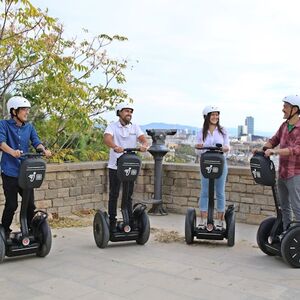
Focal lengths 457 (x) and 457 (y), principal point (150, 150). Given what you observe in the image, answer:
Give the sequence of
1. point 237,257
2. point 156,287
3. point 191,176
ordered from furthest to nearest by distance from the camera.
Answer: point 191,176 < point 237,257 < point 156,287

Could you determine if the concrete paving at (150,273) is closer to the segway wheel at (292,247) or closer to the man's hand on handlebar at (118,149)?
the segway wheel at (292,247)

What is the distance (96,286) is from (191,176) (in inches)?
145

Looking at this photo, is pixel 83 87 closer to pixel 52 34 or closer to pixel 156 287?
pixel 52 34

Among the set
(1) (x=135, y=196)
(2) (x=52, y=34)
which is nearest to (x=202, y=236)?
(1) (x=135, y=196)

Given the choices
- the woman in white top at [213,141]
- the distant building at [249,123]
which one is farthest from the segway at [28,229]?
the distant building at [249,123]

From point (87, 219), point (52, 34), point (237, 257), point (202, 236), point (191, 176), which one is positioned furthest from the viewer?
point (52, 34)

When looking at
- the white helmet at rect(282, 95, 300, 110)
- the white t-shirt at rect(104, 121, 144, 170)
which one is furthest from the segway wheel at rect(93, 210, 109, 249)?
the white helmet at rect(282, 95, 300, 110)

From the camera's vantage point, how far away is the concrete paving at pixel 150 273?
3.51 meters

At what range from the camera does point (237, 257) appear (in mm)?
4660

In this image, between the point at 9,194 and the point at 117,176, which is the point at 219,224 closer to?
the point at 117,176

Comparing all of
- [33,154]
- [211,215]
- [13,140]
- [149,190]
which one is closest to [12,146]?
[13,140]

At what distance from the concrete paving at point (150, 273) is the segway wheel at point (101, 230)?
0.08 metres

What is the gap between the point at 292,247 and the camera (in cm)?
420

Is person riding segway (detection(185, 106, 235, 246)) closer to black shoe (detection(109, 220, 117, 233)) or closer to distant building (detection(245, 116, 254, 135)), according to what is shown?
black shoe (detection(109, 220, 117, 233))
